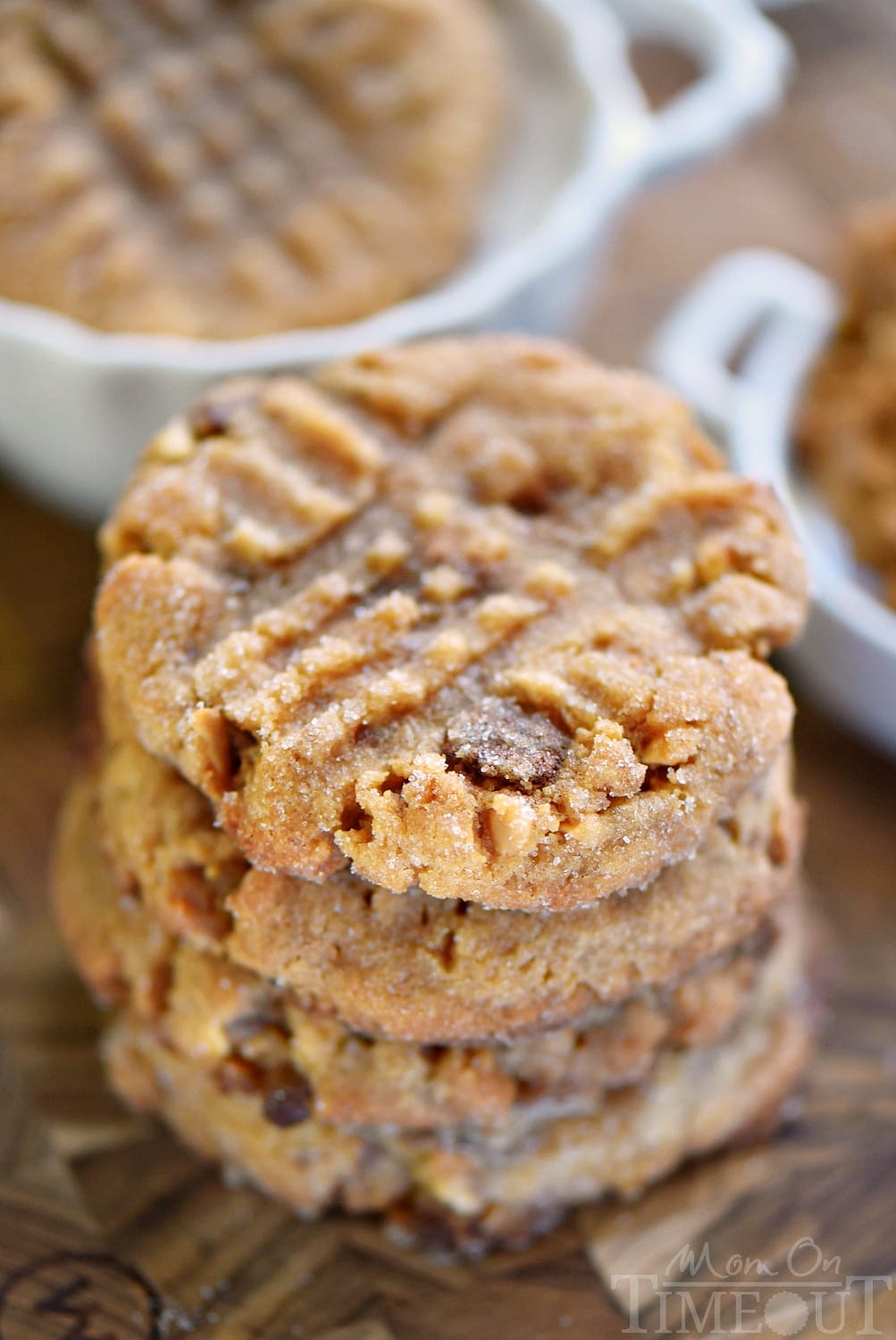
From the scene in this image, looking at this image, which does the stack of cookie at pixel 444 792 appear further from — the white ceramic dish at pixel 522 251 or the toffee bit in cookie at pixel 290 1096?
the white ceramic dish at pixel 522 251

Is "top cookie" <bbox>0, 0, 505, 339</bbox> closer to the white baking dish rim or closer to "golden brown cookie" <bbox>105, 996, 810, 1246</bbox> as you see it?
the white baking dish rim

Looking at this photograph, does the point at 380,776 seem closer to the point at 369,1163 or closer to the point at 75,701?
the point at 369,1163

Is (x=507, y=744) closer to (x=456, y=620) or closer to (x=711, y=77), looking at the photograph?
(x=456, y=620)

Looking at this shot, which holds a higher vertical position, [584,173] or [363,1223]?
[584,173]

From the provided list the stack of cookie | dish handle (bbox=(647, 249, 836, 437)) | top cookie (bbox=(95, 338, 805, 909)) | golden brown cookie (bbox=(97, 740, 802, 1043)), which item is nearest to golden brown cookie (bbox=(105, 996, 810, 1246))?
the stack of cookie

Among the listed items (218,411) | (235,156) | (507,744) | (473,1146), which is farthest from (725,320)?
(473,1146)
